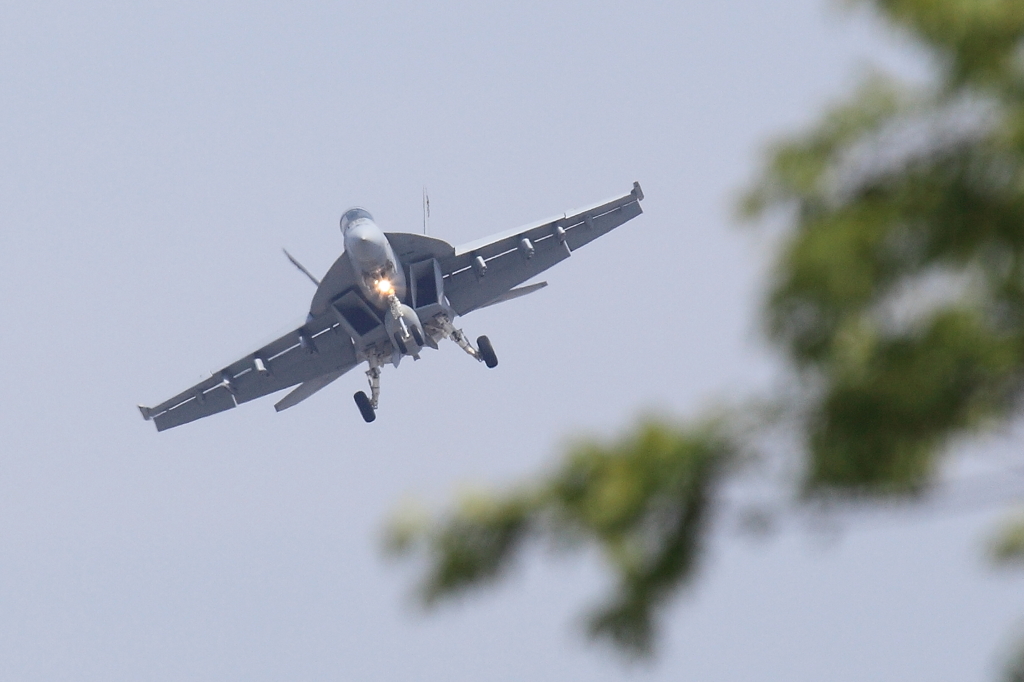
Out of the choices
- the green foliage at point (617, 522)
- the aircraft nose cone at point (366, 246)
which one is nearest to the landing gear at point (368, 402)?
the aircraft nose cone at point (366, 246)

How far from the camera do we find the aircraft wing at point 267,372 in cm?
4116

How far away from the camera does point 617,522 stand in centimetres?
754

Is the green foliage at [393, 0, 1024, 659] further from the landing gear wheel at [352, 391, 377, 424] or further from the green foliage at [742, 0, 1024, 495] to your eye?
the landing gear wheel at [352, 391, 377, 424]

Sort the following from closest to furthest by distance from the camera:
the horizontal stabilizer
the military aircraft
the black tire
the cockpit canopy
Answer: the military aircraft
the cockpit canopy
the black tire
the horizontal stabilizer

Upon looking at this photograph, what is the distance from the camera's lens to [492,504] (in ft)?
27.5

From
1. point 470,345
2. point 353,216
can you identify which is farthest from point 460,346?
point 353,216

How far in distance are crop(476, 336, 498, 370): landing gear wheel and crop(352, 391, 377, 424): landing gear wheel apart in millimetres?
3449

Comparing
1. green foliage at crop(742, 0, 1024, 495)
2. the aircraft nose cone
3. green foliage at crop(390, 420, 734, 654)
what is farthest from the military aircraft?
green foliage at crop(742, 0, 1024, 495)

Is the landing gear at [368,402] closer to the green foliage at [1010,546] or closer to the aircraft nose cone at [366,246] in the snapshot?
the aircraft nose cone at [366,246]

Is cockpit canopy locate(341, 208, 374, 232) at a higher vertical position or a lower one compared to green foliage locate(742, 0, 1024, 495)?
higher

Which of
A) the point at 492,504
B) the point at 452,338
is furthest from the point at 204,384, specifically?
the point at 492,504

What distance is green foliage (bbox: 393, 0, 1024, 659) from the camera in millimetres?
7285

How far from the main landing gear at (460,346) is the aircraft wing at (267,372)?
2.93 feet

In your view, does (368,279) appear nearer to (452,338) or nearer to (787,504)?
(452,338)
